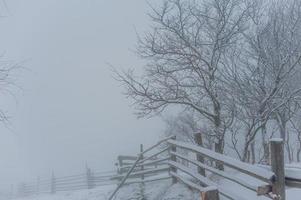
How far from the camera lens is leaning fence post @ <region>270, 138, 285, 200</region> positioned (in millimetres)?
5844

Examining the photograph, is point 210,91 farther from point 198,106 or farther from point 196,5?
point 196,5

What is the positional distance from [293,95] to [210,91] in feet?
10.4

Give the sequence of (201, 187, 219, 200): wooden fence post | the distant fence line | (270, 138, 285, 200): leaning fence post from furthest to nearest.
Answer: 1. the distant fence line
2. (270, 138, 285, 200): leaning fence post
3. (201, 187, 219, 200): wooden fence post

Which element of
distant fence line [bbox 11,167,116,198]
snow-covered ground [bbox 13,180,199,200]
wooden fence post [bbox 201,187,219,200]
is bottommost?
distant fence line [bbox 11,167,116,198]

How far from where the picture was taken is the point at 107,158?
400 ft

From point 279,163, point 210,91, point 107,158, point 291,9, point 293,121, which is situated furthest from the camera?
point 107,158

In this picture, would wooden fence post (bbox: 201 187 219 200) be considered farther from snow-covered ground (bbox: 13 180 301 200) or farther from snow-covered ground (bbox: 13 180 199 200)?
snow-covered ground (bbox: 13 180 199 200)

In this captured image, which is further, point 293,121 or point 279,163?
point 293,121

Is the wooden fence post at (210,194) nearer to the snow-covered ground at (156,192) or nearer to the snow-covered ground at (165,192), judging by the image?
the snow-covered ground at (165,192)

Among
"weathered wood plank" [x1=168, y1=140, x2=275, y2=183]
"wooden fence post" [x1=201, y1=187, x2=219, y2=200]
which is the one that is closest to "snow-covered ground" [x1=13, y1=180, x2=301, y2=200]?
"weathered wood plank" [x1=168, y1=140, x2=275, y2=183]

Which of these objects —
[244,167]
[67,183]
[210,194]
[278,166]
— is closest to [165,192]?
[244,167]

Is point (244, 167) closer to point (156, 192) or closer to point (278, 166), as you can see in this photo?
point (278, 166)

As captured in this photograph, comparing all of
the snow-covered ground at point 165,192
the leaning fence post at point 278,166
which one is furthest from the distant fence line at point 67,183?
the leaning fence post at point 278,166

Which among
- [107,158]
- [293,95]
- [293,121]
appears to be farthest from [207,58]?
[107,158]
